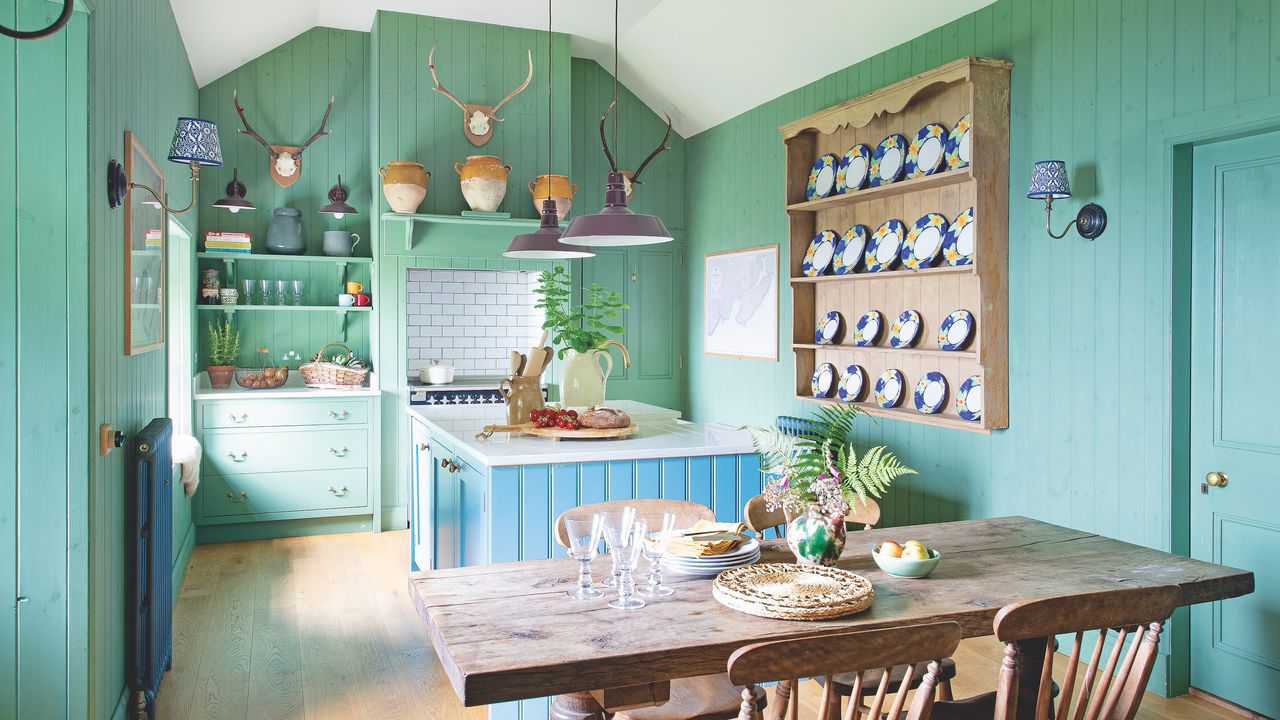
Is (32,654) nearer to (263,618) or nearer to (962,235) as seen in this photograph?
(263,618)

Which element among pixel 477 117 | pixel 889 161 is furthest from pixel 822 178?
pixel 477 117

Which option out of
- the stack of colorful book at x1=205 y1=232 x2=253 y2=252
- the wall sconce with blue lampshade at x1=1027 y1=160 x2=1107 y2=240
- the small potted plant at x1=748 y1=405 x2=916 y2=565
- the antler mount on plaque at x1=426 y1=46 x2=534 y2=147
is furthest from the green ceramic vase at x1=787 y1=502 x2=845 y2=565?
the stack of colorful book at x1=205 y1=232 x2=253 y2=252

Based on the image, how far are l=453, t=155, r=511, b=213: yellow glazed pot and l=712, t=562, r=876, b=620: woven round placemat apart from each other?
420 cm

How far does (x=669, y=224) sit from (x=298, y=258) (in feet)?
9.06

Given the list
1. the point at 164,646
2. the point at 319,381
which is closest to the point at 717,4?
the point at 319,381

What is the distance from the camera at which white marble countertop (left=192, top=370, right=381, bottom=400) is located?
5.46 meters

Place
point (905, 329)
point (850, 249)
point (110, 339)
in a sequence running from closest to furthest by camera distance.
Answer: point (110, 339), point (905, 329), point (850, 249)

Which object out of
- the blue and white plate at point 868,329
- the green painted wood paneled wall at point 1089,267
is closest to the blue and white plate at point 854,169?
the green painted wood paneled wall at point 1089,267

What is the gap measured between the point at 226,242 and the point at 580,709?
481cm

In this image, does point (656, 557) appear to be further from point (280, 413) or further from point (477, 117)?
point (477, 117)

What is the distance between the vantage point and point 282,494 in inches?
222

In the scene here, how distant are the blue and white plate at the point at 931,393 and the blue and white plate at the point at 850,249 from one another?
766mm

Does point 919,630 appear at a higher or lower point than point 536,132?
lower

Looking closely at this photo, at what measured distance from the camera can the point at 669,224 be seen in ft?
23.6
